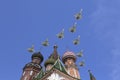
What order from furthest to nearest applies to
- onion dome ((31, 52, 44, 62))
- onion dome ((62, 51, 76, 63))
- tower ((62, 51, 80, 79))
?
onion dome ((31, 52, 44, 62))
onion dome ((62, 51, 76, 63))
tower ((62, 51, 80, 79))

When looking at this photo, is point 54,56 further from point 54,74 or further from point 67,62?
point 54,74

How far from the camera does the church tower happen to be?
1953 inches

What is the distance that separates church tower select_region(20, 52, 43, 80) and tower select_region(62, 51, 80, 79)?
570 cm

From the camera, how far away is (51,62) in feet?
155

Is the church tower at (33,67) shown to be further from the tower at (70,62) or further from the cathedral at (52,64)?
the tower at (70,62)

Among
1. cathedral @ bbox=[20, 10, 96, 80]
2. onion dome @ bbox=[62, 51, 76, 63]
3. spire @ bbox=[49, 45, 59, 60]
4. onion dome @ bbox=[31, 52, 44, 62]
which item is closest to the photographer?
cathedral @ bbox=[20, 10, 96, 80]

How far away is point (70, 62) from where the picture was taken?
159ft

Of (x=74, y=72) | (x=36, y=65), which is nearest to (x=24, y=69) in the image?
(x=36, y=65)

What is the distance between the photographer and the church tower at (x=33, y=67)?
49.6m

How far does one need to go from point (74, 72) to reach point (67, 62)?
8.99 ft

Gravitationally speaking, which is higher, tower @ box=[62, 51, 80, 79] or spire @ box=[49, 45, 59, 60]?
spire @ box=[49, 45, 59, 60]

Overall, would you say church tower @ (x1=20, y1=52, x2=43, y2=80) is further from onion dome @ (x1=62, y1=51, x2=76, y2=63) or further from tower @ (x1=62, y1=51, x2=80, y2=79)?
tower @ (x1=62, y1=51, x2=80, y2=79)

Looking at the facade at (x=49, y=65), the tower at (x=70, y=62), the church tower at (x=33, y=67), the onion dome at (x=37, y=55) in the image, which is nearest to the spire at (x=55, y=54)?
the facade at (x=49, y=65)

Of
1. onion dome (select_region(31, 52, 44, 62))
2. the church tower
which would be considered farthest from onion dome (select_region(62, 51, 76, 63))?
onion dome (select_region(31, 52, 44, 62))
